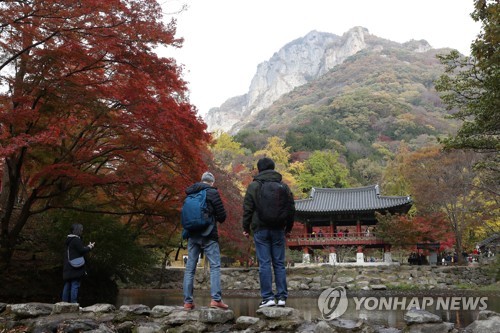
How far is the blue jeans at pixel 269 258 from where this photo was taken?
4.50m

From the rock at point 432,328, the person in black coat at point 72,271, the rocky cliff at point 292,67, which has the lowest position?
the rock at point 432,328

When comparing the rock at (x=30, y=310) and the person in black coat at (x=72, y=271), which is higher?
the person in black coat at (x=72, y=271)

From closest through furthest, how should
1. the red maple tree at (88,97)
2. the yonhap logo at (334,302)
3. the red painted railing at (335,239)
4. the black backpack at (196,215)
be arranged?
Answer: the black backpack at (196,215)
the yonhap logo at (334,302)
the red maple tree at (88,97)
the red painted railing at (335,239)

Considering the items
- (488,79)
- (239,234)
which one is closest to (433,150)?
(239,234)

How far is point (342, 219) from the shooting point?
2655 centimetres

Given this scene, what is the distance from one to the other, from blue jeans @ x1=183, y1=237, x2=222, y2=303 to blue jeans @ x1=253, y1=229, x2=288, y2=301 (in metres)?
0.51

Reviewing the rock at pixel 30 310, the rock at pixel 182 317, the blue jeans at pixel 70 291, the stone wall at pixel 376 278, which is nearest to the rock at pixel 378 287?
the stone wall at pixel 376 278

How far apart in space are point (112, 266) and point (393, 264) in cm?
1704

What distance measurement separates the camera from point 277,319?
4117mm

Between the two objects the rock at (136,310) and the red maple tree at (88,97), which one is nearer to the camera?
the rock at (136,310)

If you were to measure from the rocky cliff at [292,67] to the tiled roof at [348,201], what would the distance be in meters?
103

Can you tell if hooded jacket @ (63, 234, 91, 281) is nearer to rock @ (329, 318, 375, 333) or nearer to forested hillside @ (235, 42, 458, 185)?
rock @ (329, 318, 375, 333)

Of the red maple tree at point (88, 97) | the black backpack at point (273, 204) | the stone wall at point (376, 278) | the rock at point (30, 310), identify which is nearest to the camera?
the black backpack at point (273, 204)

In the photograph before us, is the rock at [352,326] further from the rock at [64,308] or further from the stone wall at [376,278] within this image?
the stone wall at [376,278]
